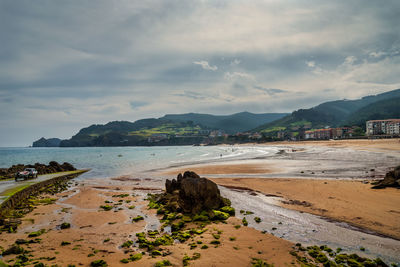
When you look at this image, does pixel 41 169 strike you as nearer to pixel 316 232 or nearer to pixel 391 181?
pixel 316 232

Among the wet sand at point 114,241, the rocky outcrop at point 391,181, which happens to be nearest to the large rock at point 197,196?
the wet sand at point 114,241

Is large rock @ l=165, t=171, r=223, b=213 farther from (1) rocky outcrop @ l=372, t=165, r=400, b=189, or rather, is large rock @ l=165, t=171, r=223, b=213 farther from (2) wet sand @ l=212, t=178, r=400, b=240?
(1) rocky outcrop @ l=372, t=165, r=400, b=189

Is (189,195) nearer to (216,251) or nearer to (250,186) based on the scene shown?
(216,251)

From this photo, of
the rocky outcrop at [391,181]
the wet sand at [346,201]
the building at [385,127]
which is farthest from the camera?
the building at [385,127]

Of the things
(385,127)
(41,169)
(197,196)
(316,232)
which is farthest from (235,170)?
(385,127)

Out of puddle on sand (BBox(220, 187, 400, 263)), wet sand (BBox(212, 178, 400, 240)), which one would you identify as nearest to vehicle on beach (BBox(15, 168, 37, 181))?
wet sand (BBox(212, 178, 400, 240))

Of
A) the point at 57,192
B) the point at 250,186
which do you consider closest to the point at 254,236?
the point at 250,186

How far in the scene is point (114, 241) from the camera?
11.1 meters

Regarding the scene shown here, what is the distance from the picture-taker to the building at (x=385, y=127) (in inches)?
4906

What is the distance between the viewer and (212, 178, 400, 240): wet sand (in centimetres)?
1179

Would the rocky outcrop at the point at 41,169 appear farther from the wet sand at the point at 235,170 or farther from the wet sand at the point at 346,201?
the wet sand at the point at 346,201

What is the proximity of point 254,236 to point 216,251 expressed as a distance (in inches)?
99.1

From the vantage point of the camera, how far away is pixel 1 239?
455 inches

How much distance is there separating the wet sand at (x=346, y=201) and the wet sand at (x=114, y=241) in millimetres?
5296
